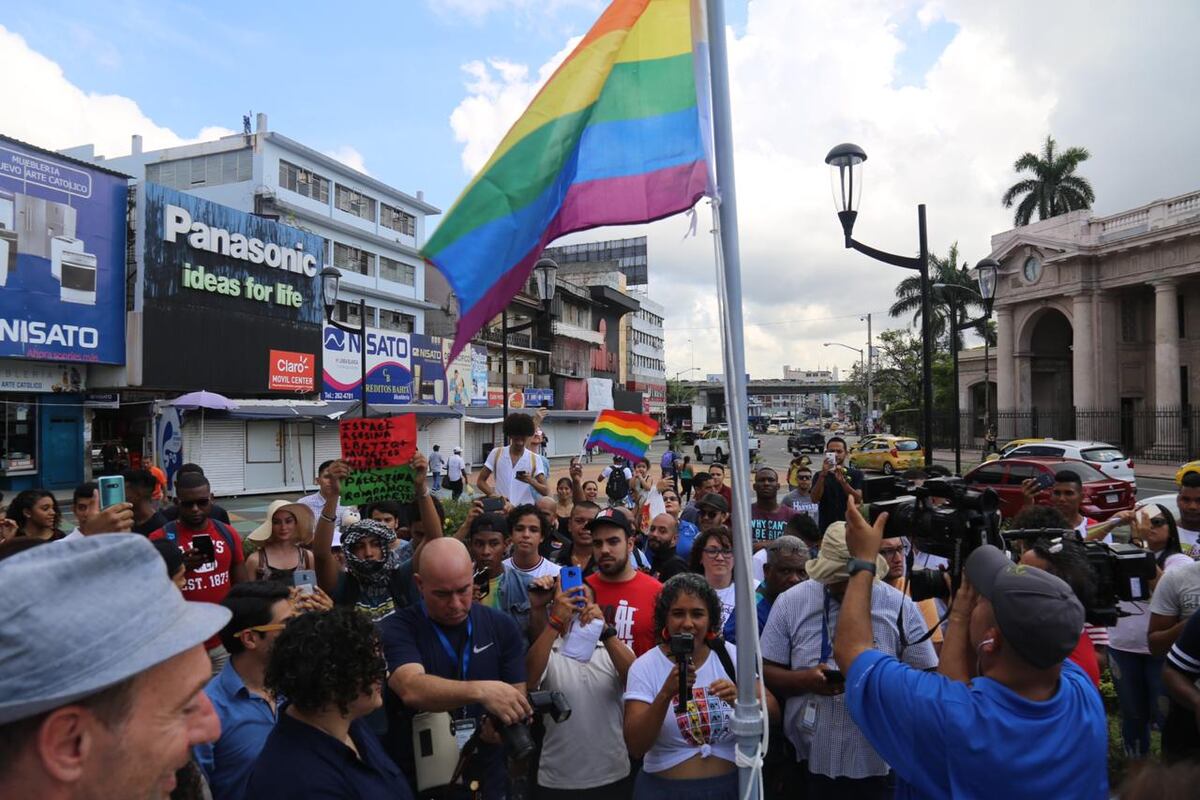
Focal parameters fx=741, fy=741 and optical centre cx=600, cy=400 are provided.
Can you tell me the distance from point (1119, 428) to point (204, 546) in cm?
4067

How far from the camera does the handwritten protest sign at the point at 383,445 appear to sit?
5.36m

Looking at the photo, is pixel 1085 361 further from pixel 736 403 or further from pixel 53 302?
pixel 53 302

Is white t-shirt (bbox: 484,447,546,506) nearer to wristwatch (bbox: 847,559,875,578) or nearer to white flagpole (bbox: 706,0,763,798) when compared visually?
white flagpole (bbox: 706,0,763,798)

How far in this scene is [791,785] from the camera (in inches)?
140

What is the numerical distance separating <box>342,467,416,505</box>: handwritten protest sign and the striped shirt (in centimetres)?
291

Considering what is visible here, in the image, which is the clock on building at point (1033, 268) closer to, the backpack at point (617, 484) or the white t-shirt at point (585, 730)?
the backpack at point (617, 484)

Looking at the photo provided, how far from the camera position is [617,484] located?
33.4ft

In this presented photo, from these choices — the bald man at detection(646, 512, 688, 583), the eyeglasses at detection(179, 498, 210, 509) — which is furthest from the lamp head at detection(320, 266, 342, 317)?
the bald man at detection(646, 512, 688, 583)

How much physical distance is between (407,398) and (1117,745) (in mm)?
31904

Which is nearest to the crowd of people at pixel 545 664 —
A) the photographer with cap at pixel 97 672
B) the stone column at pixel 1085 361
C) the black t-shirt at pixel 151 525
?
the photographer with cap at pixel 97 672

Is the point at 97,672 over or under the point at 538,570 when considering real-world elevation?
over

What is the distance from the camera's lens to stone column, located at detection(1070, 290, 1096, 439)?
118 ft

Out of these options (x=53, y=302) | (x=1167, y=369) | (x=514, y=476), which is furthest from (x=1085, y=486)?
(x=53, y=302)

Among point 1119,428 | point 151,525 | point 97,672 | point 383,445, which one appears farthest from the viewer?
point 1119,428
